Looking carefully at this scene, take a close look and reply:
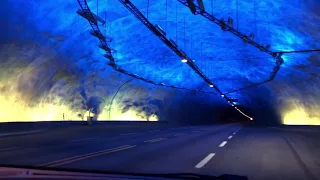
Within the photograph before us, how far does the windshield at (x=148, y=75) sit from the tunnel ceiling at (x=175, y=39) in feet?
0.31

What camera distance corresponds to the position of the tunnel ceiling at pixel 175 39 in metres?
23.3

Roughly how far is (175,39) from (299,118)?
1852cm

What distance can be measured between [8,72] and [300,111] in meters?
29.5

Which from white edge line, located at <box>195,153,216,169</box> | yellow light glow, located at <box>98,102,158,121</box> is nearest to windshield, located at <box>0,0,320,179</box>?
white edge line, located at <box>195,153,216,169</box>

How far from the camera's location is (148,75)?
4275cm

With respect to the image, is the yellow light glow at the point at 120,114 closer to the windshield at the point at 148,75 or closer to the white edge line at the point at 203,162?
the windshield at the point at 148,75

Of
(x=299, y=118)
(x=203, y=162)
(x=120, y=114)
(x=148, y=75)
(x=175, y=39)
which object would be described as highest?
(x=175, y=39)

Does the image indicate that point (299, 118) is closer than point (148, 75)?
Yes

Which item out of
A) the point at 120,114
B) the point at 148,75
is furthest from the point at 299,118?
the point at 120,114

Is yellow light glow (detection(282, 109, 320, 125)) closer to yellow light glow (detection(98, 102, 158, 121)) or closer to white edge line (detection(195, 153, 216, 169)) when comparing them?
yellow light glow (detection(98, 102, 158, 121))

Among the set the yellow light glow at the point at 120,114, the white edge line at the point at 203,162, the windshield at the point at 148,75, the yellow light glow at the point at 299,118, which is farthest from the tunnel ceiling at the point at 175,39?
the white edge line at the point at 203,162

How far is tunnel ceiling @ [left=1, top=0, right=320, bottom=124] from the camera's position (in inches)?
917

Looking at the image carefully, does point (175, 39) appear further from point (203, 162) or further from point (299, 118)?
point (203, 162)

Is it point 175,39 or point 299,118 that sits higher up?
point 175,39
